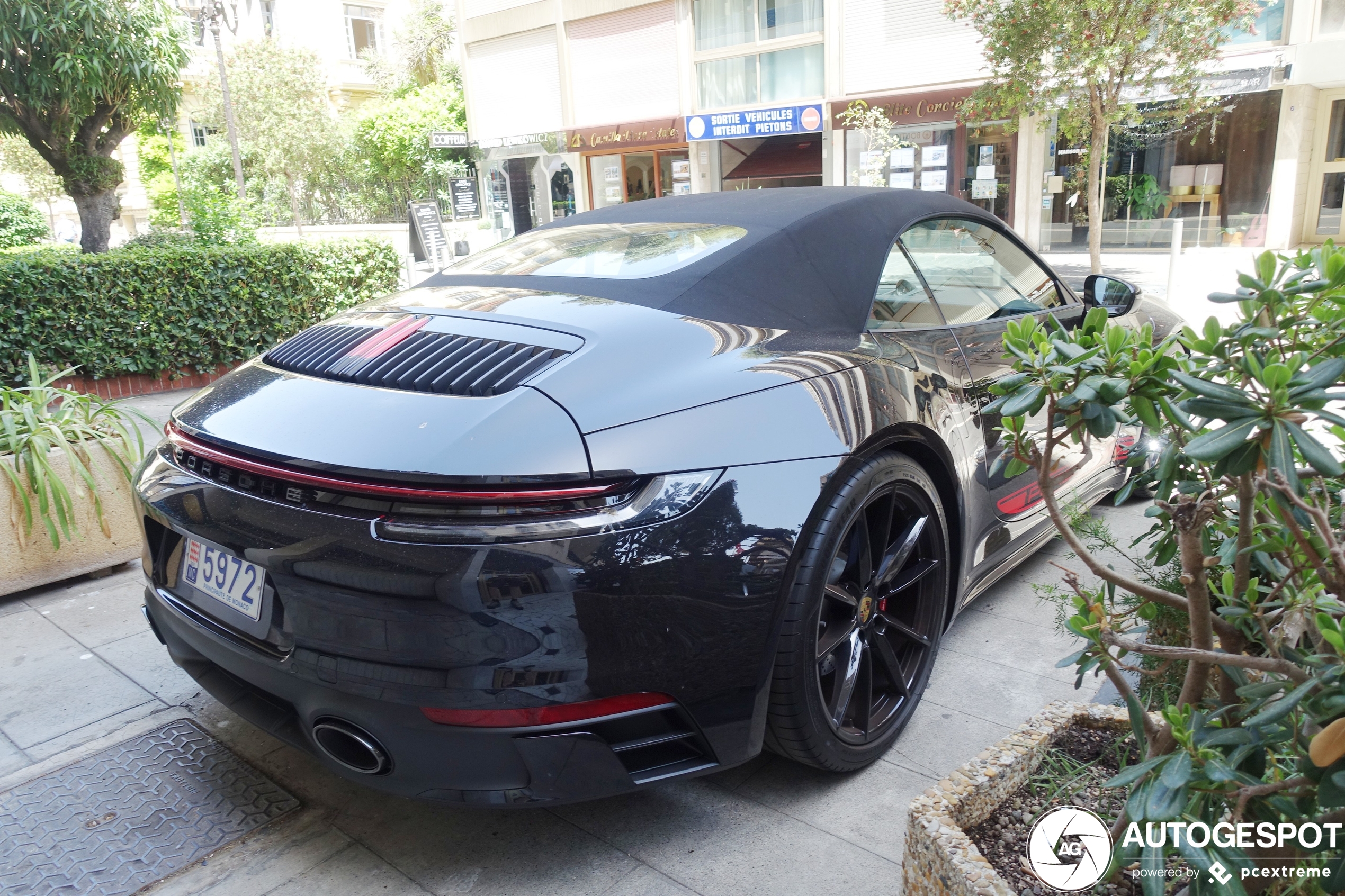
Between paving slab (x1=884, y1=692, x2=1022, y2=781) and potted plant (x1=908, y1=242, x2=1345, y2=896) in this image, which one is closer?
potted plant (x1=908, y1=242, x2=1345, y2=896)

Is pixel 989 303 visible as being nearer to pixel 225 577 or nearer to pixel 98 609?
pixel 225 577

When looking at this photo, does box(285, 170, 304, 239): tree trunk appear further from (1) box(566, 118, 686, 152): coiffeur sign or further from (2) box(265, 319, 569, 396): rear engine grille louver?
(2) box(265, 319, 569, 396): rear engine grille louver

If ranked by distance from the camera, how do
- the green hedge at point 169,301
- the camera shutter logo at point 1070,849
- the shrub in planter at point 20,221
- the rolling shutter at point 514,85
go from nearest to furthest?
the camera shutter logo at point 1070,849 → the green hedge at point 169,301 → the shrub in planter at point 20,221 → the rolling shutter at point 514,85

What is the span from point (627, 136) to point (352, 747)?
2127cm

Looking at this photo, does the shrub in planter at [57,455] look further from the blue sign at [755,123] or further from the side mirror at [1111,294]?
the blue sign at [755,123]

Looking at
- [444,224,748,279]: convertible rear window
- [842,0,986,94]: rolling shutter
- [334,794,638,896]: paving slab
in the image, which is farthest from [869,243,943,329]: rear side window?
[842,0,986,94]: rolling shutter

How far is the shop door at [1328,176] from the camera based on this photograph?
49.1 feet

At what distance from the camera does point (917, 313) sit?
287 centimetres

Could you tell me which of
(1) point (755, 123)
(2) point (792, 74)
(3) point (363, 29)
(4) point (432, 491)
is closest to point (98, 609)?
(4) point (432, 491)

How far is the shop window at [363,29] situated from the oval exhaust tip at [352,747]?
4360 cm

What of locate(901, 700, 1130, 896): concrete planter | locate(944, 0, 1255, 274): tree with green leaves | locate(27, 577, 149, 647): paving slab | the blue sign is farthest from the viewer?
the blue sign

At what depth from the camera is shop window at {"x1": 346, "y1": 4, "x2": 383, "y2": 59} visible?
40.0 meters

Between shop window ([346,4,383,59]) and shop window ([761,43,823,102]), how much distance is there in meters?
26.8

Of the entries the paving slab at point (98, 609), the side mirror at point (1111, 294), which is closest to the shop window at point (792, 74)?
the side mirror at point (1111, 294)
